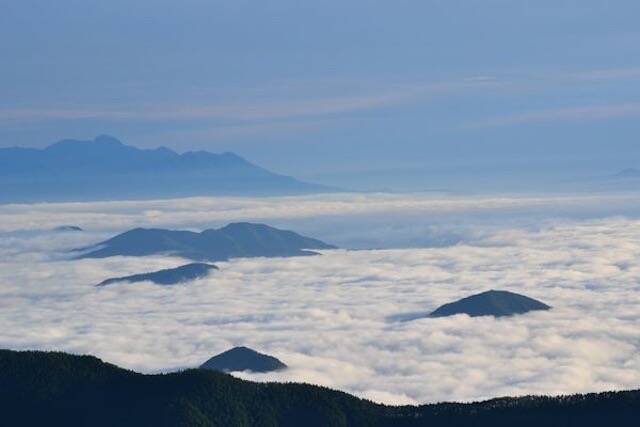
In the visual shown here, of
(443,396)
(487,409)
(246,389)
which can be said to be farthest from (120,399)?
(443,396)

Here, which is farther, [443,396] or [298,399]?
[443,396]

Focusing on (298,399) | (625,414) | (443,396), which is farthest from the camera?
(443,396)

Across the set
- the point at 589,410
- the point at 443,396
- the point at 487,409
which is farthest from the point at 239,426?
the point at 443,396

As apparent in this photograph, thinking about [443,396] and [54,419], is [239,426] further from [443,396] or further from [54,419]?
[443,396]

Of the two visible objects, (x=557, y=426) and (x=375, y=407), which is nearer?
(x=557, y=426)

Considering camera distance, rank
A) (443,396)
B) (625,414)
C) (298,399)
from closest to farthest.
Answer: (625,414) → (298,399) → (443,396)

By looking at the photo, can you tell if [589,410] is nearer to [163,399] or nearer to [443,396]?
[163,399]
